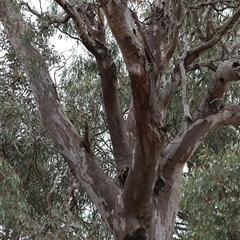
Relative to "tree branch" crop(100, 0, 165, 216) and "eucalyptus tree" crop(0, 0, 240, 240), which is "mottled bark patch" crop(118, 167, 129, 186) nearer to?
"eucalyptus tree" crop(0, 0, 240, 240)

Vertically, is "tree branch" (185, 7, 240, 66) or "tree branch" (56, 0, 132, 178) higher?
"tree branch" (185, 7, 240, 66)

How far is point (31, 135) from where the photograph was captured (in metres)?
6.14

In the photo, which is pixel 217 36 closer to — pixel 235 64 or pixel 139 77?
pixel 235 64

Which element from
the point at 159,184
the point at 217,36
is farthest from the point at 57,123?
the point at 217,36

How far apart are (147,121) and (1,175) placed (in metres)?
2.24

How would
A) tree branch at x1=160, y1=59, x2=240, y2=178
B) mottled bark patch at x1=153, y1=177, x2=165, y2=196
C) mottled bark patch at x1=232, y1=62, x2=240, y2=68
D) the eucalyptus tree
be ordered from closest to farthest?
1. the eucalyptus tree
2. mottled bark patch at x1=232, y1=62, x2=240, y2=68
3. tree branch at x1=160, y1=59, x2=240, y2=178
4. mottled bark patch at x1=153, y1=177, x2=165, y2=196

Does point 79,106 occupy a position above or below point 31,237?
above

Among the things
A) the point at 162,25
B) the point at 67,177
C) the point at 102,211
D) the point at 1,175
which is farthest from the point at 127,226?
the point at 67,177

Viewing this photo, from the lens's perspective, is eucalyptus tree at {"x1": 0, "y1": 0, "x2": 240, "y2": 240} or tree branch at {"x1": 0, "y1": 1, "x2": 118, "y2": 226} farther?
tree branch at {"x1": 0, "y1": 1, "x2": 118, "y2": 226}

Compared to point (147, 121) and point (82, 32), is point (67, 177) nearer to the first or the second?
point (82, 32)

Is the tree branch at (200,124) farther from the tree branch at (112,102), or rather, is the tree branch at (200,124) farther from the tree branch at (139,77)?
the tree branch at (139,77)

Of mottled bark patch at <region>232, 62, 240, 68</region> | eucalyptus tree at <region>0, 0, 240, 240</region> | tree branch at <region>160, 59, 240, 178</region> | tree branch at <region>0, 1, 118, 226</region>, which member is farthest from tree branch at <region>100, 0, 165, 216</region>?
tree branch at <region>0, 1, 118, 226</region>

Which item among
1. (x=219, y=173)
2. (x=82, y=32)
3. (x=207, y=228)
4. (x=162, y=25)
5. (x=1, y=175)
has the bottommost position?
(x=207, y=228)

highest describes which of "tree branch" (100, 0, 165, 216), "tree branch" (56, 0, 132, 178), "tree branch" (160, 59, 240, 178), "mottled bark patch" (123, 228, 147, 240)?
"tree branch" (56, 0, 132, 178)
